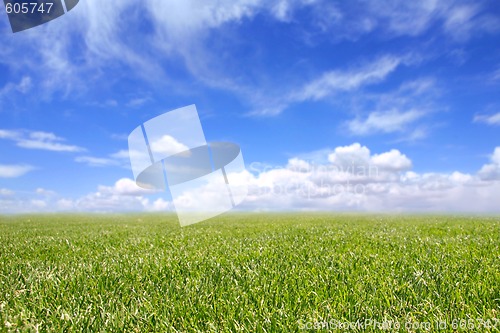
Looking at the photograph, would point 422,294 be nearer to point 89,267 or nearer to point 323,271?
point 323,271

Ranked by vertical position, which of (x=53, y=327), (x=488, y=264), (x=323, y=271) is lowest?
(x=488, y=264)

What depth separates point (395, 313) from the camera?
356 centimetres

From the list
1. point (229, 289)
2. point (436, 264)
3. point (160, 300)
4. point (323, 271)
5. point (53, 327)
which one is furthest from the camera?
point (436, 264)

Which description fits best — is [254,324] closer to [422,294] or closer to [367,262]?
[422,294]

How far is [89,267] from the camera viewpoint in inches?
224

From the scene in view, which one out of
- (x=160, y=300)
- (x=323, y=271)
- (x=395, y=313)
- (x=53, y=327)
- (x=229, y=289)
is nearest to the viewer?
(x=53, y=327)

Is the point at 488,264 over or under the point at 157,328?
under

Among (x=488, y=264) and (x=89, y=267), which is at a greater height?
(x=89, y=267)

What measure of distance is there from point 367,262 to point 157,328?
401 cm

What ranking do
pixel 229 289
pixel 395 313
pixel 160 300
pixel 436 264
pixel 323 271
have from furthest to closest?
pixel 436 264, pixel 323 271, pixel 229 289, pixel 160 300, pixel 395 313

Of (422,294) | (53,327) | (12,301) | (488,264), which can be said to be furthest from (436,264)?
(12,301)

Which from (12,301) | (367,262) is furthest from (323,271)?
(12,301)

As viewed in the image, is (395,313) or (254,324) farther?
(395,313)

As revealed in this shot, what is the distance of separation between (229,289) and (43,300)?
2314 mm
